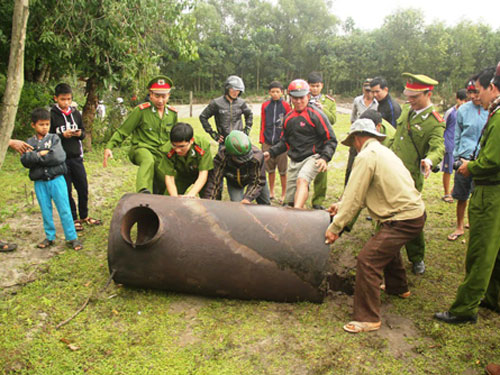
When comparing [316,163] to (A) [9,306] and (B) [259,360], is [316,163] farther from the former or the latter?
(A) [9,306]

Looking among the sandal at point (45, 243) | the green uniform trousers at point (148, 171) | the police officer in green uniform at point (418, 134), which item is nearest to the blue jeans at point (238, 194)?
the green uniform trousers at point (148, 171)

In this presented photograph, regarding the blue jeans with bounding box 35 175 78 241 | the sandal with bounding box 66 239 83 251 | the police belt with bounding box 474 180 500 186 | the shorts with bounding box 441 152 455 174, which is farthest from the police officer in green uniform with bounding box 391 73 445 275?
the blue jeans with bounding box 35 175 78 241

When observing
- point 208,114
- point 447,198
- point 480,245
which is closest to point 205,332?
point 480,245

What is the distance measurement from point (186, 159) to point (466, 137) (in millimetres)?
3668

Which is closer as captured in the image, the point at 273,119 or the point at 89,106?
the point at 273,119

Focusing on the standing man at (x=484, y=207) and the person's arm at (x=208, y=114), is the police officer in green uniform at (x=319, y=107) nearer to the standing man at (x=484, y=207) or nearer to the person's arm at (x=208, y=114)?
the person's arm at (x=208, y=114)

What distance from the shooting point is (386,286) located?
13.3ft

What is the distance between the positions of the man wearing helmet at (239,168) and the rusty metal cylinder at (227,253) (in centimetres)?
90

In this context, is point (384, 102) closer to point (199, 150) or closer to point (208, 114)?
point (208, 114)

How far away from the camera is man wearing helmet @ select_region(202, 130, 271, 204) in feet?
14.8

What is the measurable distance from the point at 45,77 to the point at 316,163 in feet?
31.4

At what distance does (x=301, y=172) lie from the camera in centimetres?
530

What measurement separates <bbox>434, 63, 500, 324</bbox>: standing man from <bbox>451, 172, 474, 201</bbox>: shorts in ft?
6.12

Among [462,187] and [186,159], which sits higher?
[186,159]
